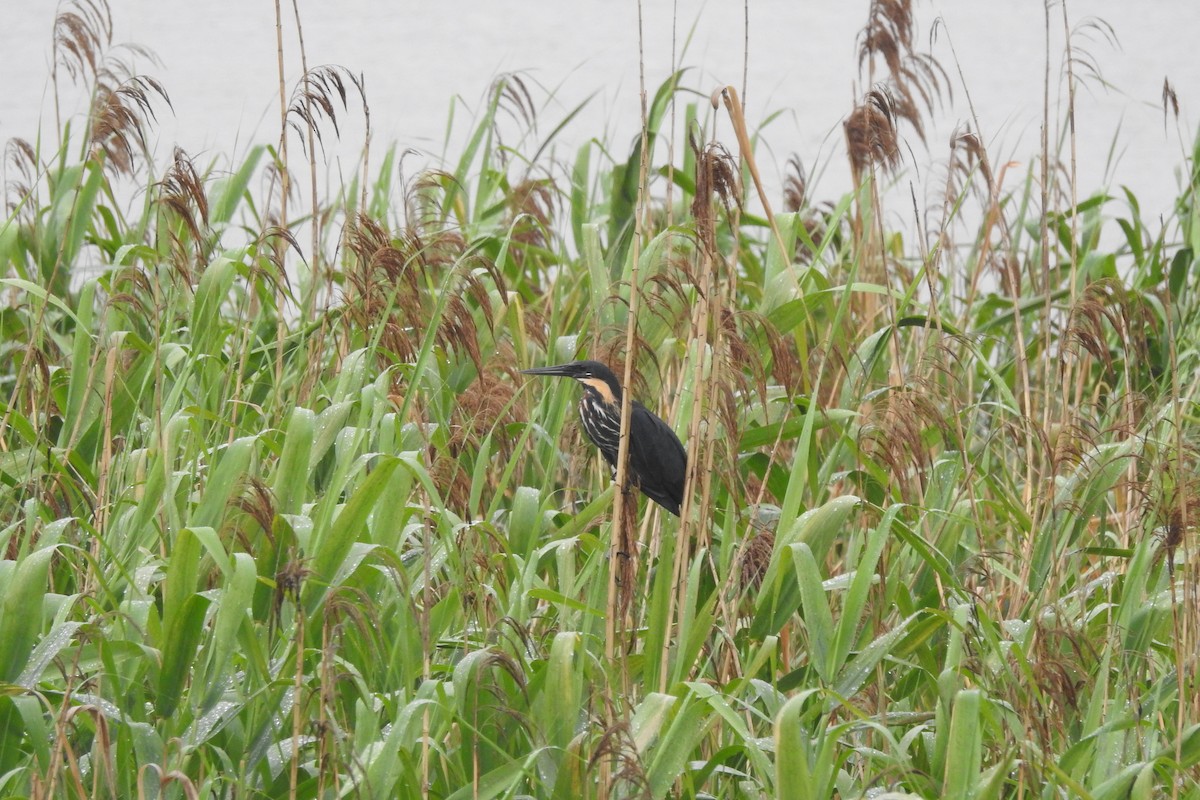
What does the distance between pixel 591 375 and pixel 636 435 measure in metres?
0.22

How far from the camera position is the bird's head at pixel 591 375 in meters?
2.84

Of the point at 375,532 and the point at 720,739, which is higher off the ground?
the point at 375,532

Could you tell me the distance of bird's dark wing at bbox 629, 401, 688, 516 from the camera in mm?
2961

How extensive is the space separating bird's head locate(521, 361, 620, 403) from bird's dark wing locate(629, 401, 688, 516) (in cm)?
→ 9

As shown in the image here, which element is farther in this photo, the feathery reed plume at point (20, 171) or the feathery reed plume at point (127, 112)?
the feathery reed plume at point (20, 171)

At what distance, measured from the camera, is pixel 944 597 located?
104 inches

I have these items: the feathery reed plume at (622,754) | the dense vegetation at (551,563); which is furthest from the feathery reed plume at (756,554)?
the feathery reed plume at (622,754)

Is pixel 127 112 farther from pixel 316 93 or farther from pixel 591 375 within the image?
pixel 591 375

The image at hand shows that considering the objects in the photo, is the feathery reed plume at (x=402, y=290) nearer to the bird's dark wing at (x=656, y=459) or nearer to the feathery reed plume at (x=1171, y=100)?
the bird's dark wing at (x=656, y=459)

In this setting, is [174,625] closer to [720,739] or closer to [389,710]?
[389,710]

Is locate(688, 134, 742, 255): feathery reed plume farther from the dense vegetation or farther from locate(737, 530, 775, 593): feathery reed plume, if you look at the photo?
locate(737, 530, 775, 593): feathery reed plume

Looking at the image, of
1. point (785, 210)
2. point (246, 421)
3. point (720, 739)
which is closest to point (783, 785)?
point (720, 739)

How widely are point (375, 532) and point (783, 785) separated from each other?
2.69 feet

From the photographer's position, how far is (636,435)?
3.06m
